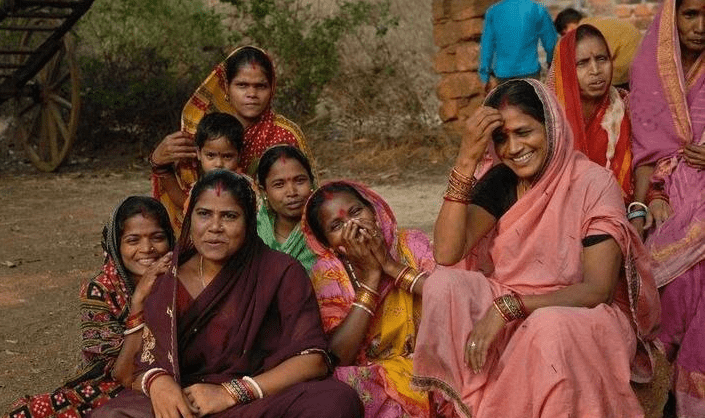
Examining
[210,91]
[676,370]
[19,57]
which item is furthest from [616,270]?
[19,57]

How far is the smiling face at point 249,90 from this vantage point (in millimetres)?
4691

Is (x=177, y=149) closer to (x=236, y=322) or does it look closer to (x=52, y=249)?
(x=236, y=322)

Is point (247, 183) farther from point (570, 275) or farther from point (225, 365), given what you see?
point (570, 275)

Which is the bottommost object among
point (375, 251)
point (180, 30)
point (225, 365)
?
point (225, 365)

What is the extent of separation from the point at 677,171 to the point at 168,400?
2195mm

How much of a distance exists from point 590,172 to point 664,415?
110 centimetres

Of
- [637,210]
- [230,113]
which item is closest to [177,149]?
[230,113]

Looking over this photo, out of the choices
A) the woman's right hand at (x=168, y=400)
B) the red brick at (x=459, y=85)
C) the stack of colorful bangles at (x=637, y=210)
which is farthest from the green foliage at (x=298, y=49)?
the woman's right hand at (x=168, y=400)

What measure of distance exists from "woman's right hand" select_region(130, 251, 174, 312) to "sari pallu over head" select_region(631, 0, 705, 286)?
1.83 metres

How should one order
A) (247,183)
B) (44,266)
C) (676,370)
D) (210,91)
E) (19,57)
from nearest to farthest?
1. (247,183)
2. (676,370)
3. (210,91)
4. (44,266)
5. (19,57)

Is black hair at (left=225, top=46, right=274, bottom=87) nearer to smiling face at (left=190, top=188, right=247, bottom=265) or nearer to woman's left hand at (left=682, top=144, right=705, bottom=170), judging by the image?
smiling face at (left=190, top=188, right=247, bottom=265)

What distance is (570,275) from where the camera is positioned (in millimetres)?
3455

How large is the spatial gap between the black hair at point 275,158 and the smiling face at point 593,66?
3.76 ft

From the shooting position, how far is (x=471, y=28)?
10312 millimetres
